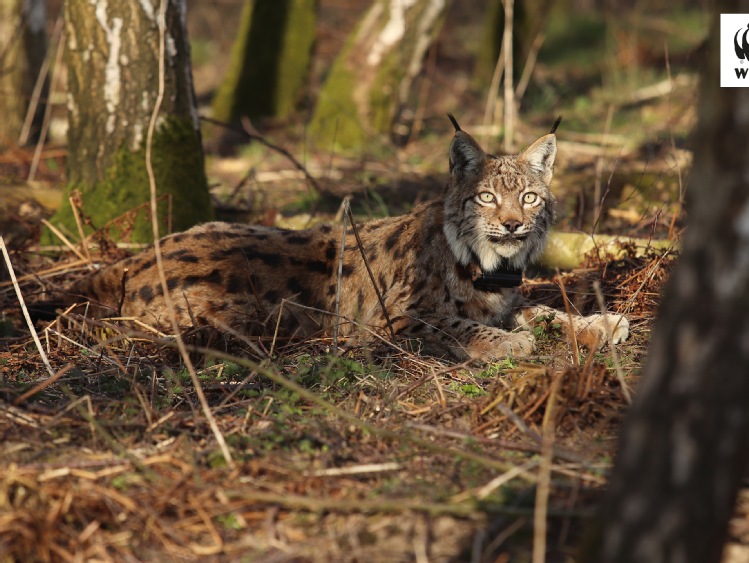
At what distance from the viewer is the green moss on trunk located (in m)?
6.42

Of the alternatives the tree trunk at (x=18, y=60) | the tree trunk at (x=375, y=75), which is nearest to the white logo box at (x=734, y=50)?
the tree trunk at (x=375, y=75)

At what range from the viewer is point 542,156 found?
555cm

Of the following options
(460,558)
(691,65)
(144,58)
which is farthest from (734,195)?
(691,65)

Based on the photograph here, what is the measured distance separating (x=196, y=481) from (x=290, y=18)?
32.2 ft

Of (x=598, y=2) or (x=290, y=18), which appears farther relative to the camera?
(x=598, y=2)

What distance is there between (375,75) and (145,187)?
4.83m

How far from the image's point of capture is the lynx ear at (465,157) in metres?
5.37

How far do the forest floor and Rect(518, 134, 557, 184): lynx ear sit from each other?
0.81m

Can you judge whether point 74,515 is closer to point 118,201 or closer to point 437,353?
point 437,353

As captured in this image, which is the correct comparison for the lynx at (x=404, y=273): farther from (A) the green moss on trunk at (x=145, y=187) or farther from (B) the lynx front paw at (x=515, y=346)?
(A) the green moss on trunk at (x=145, y=187)

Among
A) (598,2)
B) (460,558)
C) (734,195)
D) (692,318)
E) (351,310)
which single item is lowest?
(460,558)

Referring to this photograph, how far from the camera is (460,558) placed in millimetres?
2961

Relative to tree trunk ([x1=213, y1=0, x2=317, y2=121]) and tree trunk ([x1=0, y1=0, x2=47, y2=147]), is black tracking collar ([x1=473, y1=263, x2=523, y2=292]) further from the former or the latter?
tree trunk ([x1=213, y1=0, x2=317, y2=121])

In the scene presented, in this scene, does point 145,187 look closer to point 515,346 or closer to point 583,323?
point 515,346
